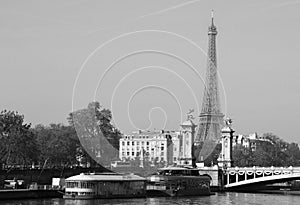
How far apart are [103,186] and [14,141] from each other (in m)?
13.5

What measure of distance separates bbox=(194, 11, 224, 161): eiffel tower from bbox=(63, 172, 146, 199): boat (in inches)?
2025

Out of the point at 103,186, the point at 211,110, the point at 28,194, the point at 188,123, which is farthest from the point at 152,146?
the point at 28,194

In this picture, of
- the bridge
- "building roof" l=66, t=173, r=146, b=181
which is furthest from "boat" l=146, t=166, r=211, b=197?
the bridge

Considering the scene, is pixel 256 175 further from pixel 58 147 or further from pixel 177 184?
pixel 58 147

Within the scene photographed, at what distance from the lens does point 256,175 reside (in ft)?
302

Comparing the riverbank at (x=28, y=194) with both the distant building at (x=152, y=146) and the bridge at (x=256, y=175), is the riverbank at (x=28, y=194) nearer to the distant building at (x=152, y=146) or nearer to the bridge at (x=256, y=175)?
the bridge at (x=256, y=175)

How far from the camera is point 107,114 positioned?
9425 cm

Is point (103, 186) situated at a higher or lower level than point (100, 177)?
lower

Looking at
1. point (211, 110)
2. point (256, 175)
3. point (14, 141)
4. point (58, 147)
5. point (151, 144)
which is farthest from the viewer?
point (151, 144)

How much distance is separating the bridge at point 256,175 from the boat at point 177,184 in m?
7.89

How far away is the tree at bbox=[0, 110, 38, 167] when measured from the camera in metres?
75.6

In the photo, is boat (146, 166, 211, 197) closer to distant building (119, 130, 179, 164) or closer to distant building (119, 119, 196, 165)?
distant building (119, 119, 196, 165)

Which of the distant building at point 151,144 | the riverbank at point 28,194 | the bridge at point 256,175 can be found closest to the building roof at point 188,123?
the bridge at point 256,175

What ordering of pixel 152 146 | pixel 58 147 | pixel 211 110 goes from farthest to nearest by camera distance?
1. pixel 152 146
2. pixel 211 110
3. pixel 58 147
